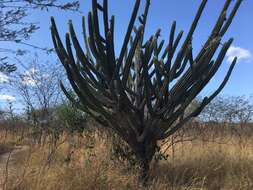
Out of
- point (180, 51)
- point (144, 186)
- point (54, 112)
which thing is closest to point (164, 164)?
point (144, 186)

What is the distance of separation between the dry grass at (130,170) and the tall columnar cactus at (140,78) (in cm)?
55

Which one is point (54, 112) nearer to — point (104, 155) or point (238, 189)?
point (104, 155)

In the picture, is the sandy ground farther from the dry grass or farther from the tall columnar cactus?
the tall columnar cactus

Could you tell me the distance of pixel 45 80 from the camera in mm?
15383

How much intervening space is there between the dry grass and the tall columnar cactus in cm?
55

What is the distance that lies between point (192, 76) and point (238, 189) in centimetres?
159

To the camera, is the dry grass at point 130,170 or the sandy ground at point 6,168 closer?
the sandy ground at point 6,168

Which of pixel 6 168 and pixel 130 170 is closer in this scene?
pixel 6 168

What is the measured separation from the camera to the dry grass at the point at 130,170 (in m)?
5.20

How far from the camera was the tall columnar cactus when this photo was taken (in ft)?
18.8

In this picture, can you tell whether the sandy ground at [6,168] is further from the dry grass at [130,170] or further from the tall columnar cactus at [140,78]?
the tall columnar cactus at [140,78]

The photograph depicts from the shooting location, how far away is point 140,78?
256 inches

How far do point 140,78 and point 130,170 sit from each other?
133cm

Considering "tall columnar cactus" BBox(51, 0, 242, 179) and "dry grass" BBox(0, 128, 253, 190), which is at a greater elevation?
"tall columnar cactus" BBox(51, 0, 242, 179)
